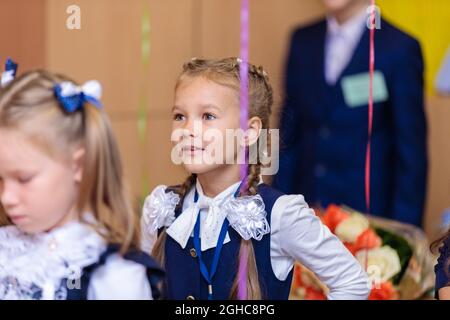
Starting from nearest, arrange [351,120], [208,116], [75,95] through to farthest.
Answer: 1. [75,95]
2. [208,116]
3. [351,120]

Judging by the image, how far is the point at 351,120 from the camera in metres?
1.88

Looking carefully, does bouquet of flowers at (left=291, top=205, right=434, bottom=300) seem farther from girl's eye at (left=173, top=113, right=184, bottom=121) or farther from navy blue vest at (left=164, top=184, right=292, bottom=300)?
girl's eye at (left=173, top=113, right=184, bottom=121)

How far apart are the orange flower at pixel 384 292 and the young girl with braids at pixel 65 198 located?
Answer: 418mm

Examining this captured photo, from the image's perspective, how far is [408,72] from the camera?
61.2 inches

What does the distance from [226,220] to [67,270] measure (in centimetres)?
22

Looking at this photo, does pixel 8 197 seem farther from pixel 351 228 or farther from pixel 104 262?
pixel 351 228

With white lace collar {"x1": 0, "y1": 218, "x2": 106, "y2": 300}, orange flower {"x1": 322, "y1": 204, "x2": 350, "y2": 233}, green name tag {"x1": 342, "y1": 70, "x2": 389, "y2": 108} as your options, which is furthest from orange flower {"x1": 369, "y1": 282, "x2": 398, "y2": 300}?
white lace collar {"x1": 0, "y1": 218, "x2": 106, "y2": 300}

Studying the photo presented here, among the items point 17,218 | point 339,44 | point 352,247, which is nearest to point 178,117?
point 17,218

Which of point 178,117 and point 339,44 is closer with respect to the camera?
point 178,117

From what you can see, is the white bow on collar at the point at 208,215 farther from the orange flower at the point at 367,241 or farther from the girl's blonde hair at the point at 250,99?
the orange flower at the point at 367,241

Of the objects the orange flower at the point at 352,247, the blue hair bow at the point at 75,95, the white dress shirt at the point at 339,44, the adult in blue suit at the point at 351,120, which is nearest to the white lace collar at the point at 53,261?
the blue hair bow at the point at 75,95
